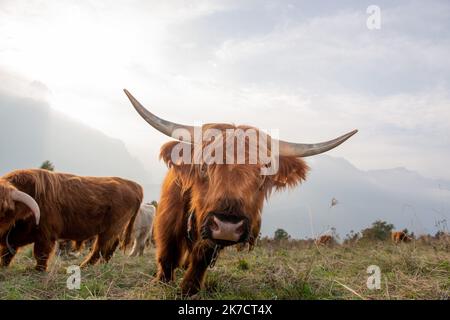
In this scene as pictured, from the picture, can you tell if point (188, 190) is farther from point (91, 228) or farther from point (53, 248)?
point (91, 228)

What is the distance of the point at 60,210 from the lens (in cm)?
565

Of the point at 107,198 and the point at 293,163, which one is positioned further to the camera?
the point at 107,198

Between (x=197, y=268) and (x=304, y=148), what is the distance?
134 centimetres

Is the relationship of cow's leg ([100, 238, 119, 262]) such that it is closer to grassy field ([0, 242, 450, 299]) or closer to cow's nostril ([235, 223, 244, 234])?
grassy field ([0, 242, 450, 299])

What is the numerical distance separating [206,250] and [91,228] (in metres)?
3.51

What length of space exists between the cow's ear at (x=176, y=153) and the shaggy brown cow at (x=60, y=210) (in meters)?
2.09

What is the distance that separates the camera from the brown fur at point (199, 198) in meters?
2.87

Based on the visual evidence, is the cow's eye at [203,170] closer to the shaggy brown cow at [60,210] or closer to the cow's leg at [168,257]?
the cow's leg at [168,257]

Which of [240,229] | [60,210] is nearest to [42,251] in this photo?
[60,210]

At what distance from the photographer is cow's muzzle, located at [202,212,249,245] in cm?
257

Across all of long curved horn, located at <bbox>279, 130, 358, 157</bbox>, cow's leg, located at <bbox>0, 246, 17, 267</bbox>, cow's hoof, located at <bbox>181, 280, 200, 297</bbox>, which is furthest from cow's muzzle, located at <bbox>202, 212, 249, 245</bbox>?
cow's leg, located at <bbox>0, 246, 17, 267</bbox>

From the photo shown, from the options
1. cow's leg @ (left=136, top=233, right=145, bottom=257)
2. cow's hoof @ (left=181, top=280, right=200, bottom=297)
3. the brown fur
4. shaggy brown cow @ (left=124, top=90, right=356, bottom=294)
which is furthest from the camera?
cow's leg @ (left=136, top=233, right=145, bottom=257)
